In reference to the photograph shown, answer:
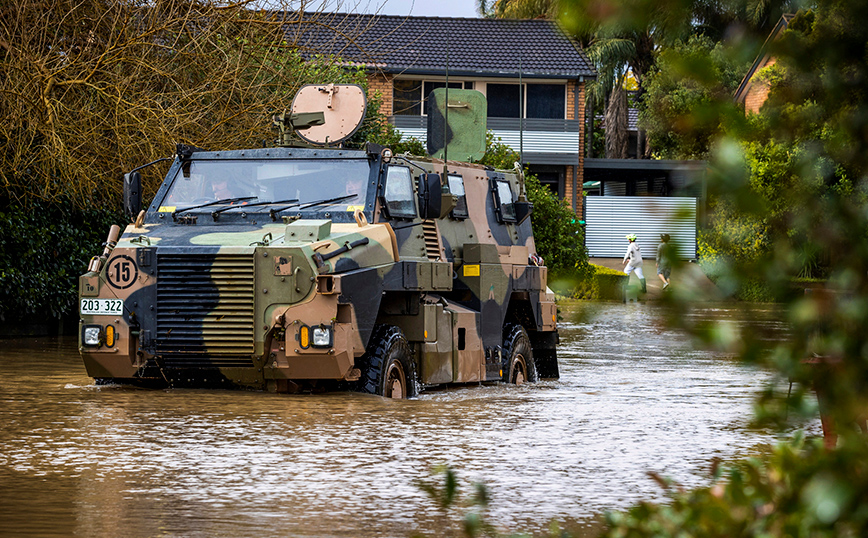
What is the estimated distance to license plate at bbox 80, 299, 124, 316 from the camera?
11234mm

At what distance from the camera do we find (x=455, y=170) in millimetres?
13820

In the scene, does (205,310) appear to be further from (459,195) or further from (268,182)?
(459,195)

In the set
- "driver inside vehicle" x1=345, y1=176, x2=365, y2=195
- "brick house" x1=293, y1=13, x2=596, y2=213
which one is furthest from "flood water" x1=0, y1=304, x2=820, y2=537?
"brick house" x1=293, y1=13, x2=596, y2=213

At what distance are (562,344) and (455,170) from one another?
752 cm

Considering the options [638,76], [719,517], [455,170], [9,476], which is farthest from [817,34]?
[638,76]

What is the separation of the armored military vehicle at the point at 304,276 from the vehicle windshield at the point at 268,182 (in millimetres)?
12

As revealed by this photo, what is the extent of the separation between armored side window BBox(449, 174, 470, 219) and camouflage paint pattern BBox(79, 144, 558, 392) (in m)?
0.74

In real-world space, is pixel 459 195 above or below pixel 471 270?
above

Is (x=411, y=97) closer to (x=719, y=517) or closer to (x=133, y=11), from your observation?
(x=133, y=11)

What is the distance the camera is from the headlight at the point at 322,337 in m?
10.8

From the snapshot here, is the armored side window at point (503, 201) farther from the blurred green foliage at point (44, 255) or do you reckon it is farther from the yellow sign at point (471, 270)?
the blurred green foliage at point (44, 255)

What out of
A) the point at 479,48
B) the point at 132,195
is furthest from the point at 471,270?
the point at 479,48

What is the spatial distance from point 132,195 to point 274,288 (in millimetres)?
2221

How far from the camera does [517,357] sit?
14.3m
